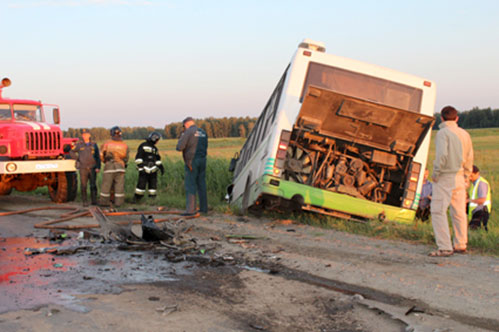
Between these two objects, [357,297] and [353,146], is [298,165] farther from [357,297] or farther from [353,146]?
[357,297]

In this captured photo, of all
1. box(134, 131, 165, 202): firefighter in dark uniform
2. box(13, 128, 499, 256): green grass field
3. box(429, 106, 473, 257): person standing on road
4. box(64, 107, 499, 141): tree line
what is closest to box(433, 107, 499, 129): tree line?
box(64, 107, 499, 141): tree line

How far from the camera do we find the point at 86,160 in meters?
12.9

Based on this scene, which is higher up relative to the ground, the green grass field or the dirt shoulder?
the dirt shoulder

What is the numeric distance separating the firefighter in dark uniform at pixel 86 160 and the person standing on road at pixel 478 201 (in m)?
8.46

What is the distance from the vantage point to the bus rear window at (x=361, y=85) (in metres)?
9.58

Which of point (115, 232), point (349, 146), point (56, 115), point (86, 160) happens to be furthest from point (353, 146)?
point (56, 115)

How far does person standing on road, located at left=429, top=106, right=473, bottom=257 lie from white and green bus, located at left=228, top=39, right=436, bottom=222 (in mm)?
1915

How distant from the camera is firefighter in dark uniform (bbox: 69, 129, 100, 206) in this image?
12.9 meters

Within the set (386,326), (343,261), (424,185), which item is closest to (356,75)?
(424,185)

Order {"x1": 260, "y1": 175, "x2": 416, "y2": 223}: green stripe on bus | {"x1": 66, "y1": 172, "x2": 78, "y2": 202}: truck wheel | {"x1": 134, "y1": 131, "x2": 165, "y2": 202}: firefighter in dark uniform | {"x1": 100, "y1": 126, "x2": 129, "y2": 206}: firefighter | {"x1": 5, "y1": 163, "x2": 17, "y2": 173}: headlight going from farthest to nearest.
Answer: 1. {"x1": 66, "y1": 172, "x2": 78, "y2": 202}: truck wheel
2. {"x1": 134, "y1": 131, "x2": 165, "y2": 202}: firefighter in dark uniform
3. {"x1": 100, "y1": 126, "x2": 129, "y2": 206}: firefighter
4. {"x1": 5, "y1": 163, "x2": 17, "y2": 173}: headlight
5. {"x1": 260, "y1": 175, "x2": 416, "y2": 223}: green stripe on bus

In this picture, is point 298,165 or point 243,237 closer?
point 243,237

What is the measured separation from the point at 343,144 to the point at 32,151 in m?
7.76

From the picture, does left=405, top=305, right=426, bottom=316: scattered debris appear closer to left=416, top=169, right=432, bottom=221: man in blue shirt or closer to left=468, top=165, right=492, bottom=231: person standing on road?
left=468, top=165, right=492, bottom=231: person standing on road

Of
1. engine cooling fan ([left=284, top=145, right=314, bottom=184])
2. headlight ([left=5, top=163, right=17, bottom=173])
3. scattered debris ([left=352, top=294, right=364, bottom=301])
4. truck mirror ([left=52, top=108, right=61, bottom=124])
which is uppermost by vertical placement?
truck mirror ([left=52, top=108, right=61, bottom=124])
